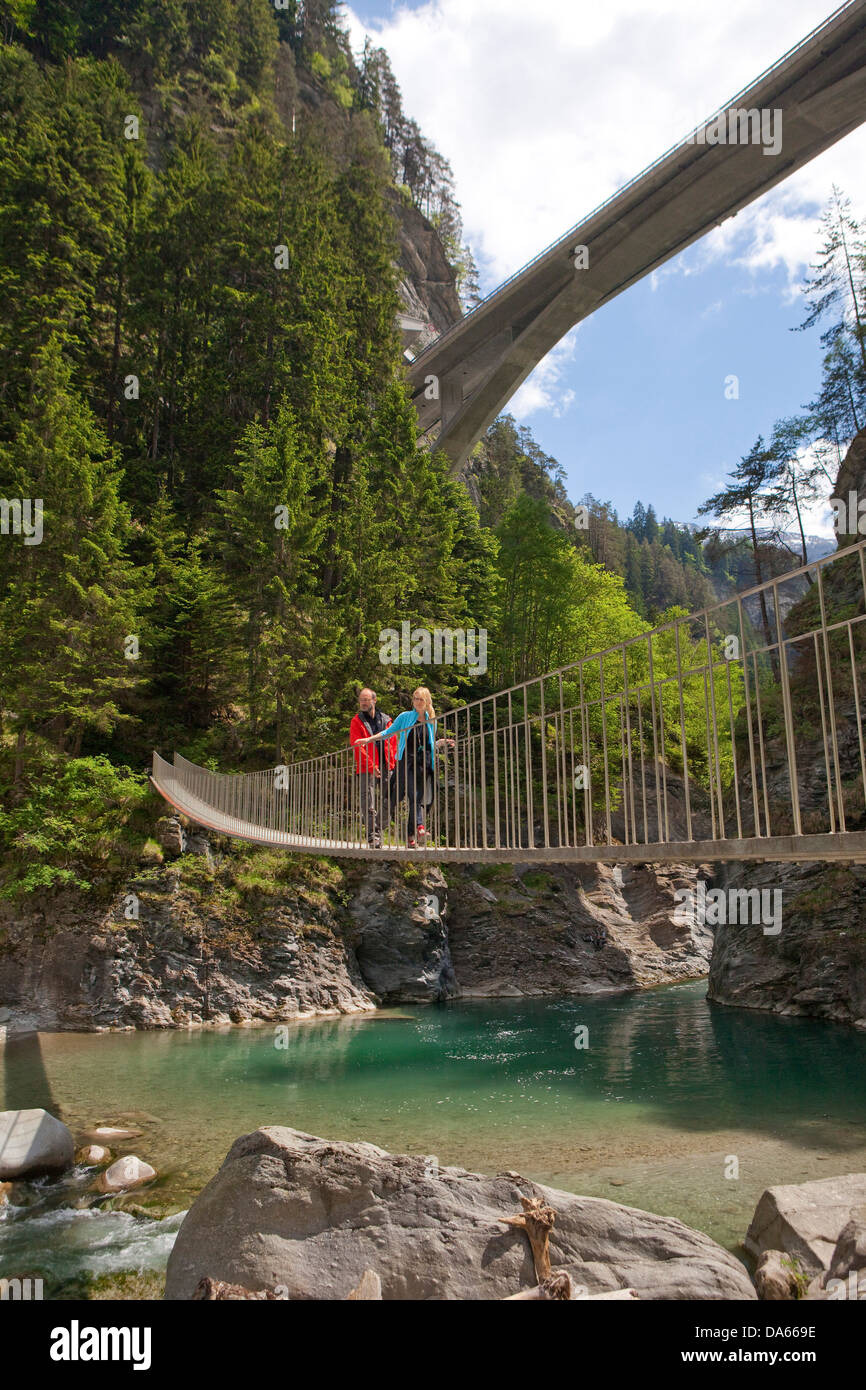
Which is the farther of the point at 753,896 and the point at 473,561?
the point at 473,561

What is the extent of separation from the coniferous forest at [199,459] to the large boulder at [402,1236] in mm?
10851

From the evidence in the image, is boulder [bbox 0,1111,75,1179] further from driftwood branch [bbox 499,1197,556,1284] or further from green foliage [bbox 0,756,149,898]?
green foliage [bbox 0,756,149,898]

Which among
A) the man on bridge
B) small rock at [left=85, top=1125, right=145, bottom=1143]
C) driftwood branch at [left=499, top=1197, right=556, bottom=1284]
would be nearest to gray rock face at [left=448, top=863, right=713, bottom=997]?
small rock at [left=85, top=1125, right=145, bottom=1143]

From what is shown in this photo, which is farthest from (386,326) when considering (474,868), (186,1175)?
(186,1175)

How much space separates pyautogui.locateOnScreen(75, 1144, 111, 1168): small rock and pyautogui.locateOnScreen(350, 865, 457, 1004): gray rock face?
407 inches

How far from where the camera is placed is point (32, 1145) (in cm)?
711

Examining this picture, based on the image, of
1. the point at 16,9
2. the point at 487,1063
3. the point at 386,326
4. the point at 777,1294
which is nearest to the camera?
the point at 777,1294

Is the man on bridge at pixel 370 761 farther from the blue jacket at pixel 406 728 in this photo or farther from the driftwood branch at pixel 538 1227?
the driftwood branch at pixel 538 1227

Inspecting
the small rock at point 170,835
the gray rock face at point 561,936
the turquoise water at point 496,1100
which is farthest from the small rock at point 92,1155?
the gray rock face at point 561,936

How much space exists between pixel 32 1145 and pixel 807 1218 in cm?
625

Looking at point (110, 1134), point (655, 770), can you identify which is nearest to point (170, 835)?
point (110, 1134)

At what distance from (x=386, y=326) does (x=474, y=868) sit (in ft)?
64.9

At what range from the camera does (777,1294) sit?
4383mm

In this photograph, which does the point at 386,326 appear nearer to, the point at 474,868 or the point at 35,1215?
the point at 474,868
